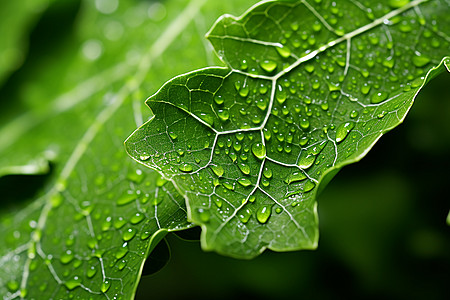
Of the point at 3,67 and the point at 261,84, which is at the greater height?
the point at 3,67

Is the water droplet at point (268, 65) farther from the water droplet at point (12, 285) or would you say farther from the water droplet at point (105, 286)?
the water droplet at point (12, 285)

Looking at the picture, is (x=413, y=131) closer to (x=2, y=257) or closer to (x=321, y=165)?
(x=321, y=165)

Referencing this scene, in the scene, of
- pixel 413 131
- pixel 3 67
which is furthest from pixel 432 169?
pixel 3 67

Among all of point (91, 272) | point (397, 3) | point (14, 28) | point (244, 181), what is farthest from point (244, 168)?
point (14, 28)

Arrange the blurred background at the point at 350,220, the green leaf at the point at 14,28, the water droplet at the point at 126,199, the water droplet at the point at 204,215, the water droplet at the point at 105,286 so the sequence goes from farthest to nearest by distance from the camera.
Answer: the green leaf at the point at 14,28
the blurred background at the point at 350,220
the water droplet at the point at 126,199
the water droplet at the point at 105,286
the water droplet at the point at 204,215

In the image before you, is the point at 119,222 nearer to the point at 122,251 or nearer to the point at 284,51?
the point at 122,251

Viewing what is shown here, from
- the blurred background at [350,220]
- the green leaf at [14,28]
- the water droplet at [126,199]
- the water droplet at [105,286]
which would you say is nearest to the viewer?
the water droplet at [105,286]

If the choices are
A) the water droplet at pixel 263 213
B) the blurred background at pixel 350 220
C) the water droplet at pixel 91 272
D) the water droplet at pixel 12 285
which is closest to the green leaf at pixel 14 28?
the blurred background at pixel 350 220
